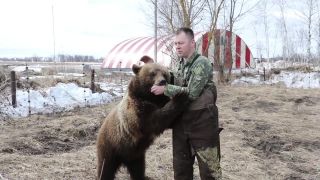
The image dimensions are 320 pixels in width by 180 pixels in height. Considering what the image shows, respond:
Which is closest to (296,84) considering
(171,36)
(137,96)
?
(171,36)

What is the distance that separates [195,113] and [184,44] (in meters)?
0.70

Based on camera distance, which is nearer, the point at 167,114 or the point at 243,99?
the point at 167,114

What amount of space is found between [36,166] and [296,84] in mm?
24733

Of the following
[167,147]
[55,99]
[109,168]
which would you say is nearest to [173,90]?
[109,168]

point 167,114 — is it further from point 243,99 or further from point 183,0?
point 183,0

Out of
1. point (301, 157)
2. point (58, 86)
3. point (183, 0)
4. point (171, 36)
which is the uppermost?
point (183, 0)

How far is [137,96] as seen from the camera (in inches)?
189

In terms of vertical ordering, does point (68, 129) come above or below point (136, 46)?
below

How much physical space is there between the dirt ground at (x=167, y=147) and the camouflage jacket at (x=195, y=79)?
2.60 meters

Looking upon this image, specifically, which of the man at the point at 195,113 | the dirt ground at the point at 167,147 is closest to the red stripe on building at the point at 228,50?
the dirt ground at the point at 167,147

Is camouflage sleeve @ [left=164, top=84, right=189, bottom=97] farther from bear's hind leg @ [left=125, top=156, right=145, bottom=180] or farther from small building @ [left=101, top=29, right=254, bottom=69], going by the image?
small building @ [left=101, top=29, right=254, bottom=69]

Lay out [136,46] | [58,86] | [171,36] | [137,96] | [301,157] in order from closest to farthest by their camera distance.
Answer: [137,96], [301,157], [58,86], [171,36], [136,46]

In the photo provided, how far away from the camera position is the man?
173 inches

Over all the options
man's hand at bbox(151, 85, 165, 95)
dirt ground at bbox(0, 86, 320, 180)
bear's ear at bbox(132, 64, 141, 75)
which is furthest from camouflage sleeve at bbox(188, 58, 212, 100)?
dirt ground at bbox(0, 86, 320, 180)
